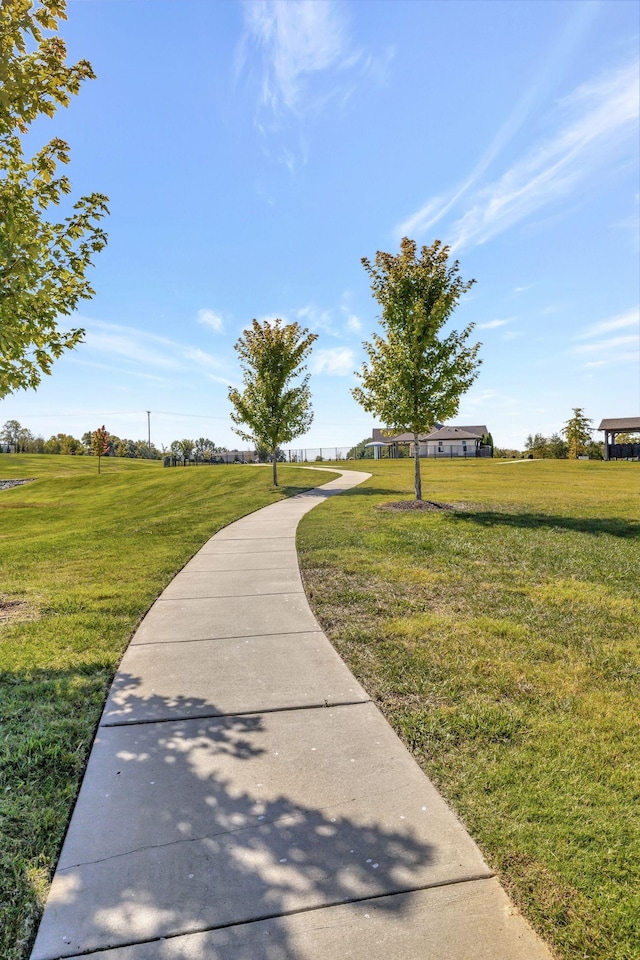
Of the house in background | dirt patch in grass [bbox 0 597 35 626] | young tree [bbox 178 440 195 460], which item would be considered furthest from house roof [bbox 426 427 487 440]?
dirt patch in grass [bbox 0 597 35 626]

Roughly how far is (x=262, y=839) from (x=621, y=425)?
57.8 meters

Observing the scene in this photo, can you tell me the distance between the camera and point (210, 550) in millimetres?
9734

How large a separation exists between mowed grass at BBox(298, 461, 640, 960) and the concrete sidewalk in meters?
0.22

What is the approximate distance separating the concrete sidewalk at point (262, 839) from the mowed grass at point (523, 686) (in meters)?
0.22

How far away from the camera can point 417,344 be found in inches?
568

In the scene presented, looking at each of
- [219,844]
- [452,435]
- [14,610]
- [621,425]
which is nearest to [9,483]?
[14,610]

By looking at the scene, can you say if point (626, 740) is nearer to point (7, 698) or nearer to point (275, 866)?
point (275, 866)

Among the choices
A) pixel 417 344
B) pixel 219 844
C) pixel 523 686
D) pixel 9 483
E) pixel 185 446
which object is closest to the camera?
pixel 219 844

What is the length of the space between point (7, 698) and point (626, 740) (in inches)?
178

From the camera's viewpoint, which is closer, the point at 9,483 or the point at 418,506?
the point at 418,506

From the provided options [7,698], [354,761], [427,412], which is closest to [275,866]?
[354,761]

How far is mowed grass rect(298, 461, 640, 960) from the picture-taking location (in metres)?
2.34

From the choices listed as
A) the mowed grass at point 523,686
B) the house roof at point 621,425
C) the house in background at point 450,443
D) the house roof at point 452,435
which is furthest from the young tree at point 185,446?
the mowed grass at point 523,686

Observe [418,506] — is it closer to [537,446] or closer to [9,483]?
[9,483]
